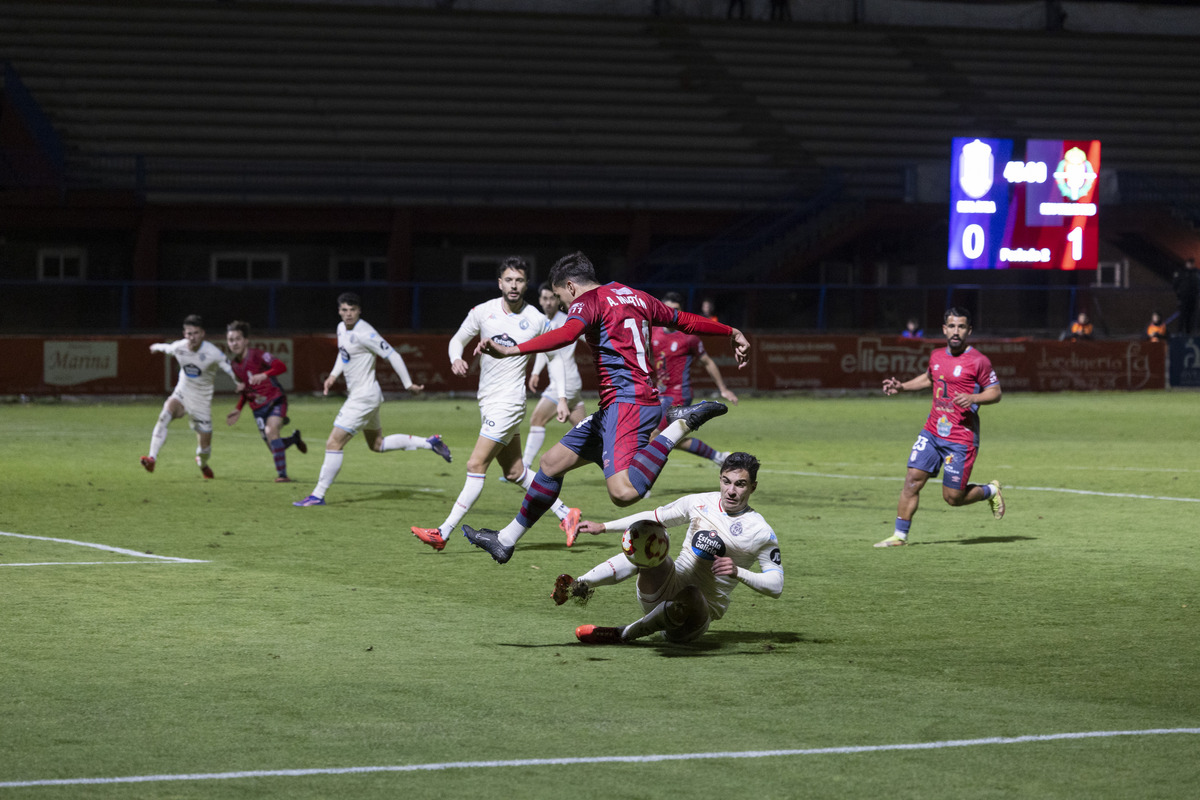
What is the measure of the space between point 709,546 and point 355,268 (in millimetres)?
33940

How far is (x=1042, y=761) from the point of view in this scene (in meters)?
6.03

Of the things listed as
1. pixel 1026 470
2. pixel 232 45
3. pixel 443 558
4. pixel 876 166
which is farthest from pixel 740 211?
pixel 443 558

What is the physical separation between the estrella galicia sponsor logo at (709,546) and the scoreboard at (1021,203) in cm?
2376

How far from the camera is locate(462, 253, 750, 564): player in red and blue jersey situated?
9281mm

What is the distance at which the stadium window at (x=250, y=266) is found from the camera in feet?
129

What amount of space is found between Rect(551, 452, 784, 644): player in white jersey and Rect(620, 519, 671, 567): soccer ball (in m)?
0.14

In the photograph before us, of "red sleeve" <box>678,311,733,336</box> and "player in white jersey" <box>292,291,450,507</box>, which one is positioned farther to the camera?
"player in white jersey" <box>292,291,450,507</box>

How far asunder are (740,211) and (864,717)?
34.7m

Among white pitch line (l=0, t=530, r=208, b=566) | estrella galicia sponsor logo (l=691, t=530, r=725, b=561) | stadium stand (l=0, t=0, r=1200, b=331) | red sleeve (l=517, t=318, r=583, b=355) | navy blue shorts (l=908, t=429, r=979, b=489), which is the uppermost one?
stadium stand (l=0, t=0, r=1200, b=331)

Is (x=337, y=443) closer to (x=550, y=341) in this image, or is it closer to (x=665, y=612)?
(x=550, y=341)

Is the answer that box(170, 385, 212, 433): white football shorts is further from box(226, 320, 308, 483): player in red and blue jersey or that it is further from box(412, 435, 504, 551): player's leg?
box(412, 435, 504, 551): player's leg

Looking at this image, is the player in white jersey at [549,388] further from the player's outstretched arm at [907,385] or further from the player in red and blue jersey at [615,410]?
the player in red and blue jersey at [615,410]

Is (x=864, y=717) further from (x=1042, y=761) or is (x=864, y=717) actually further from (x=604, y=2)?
(x=604, y=2)

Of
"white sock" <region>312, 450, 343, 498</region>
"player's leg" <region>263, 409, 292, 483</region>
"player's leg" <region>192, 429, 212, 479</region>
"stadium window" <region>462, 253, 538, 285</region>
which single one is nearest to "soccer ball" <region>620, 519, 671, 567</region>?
"white sock" <region>312, 450, 343, 498</region>
